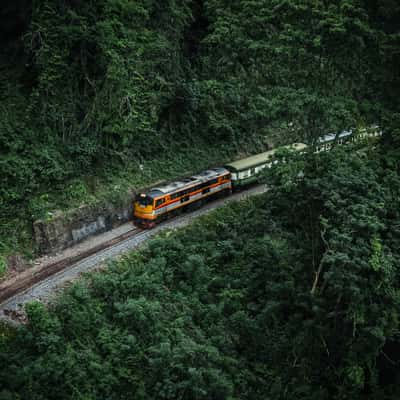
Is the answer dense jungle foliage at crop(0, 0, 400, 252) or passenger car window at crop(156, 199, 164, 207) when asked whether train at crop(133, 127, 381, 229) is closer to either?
passenger car window at crop(156, 199, 164, 207)

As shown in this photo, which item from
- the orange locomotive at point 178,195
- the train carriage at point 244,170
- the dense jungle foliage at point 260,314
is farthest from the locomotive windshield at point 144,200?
the train carriage at point 244,170

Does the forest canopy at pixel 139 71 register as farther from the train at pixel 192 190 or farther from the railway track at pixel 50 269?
the train at pixel 192 190

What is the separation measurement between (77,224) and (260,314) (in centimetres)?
943

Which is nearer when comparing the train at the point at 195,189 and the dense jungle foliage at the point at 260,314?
the dense jungle foliage at the point at 260,314

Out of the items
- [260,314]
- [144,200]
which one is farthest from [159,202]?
[260,314]

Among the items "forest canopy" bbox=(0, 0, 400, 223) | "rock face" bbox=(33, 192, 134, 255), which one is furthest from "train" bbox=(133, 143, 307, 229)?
"forest canopy" bbox=(0, 0, 400, 223)

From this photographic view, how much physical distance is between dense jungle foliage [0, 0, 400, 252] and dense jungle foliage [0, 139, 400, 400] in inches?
148

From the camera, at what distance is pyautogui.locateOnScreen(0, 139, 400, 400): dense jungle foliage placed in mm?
14070

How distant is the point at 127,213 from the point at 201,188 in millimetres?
4291

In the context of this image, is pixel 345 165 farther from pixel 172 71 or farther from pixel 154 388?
pixel 172 71

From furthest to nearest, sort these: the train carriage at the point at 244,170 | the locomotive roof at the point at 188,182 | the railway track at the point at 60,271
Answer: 1. the train carriage at the point at 244,170
2. the locomotive roof at the point at 188,182
3. the railway track at the point at 60,271

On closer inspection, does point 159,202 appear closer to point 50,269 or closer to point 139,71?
point 50,269

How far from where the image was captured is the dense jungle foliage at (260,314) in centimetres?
1407

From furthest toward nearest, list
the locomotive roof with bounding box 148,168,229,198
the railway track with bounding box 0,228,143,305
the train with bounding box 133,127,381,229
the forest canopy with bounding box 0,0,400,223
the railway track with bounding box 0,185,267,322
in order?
1. the locomotive roof with bounding box 148,168,229,198
2. the train with bounding box 133,127,381,229
3. the forest canopy with bounding box 0,0,400,223
4. the railway track with bounding box 0,228,143,305
5. the railway track with bounding box 0,185,267,322
